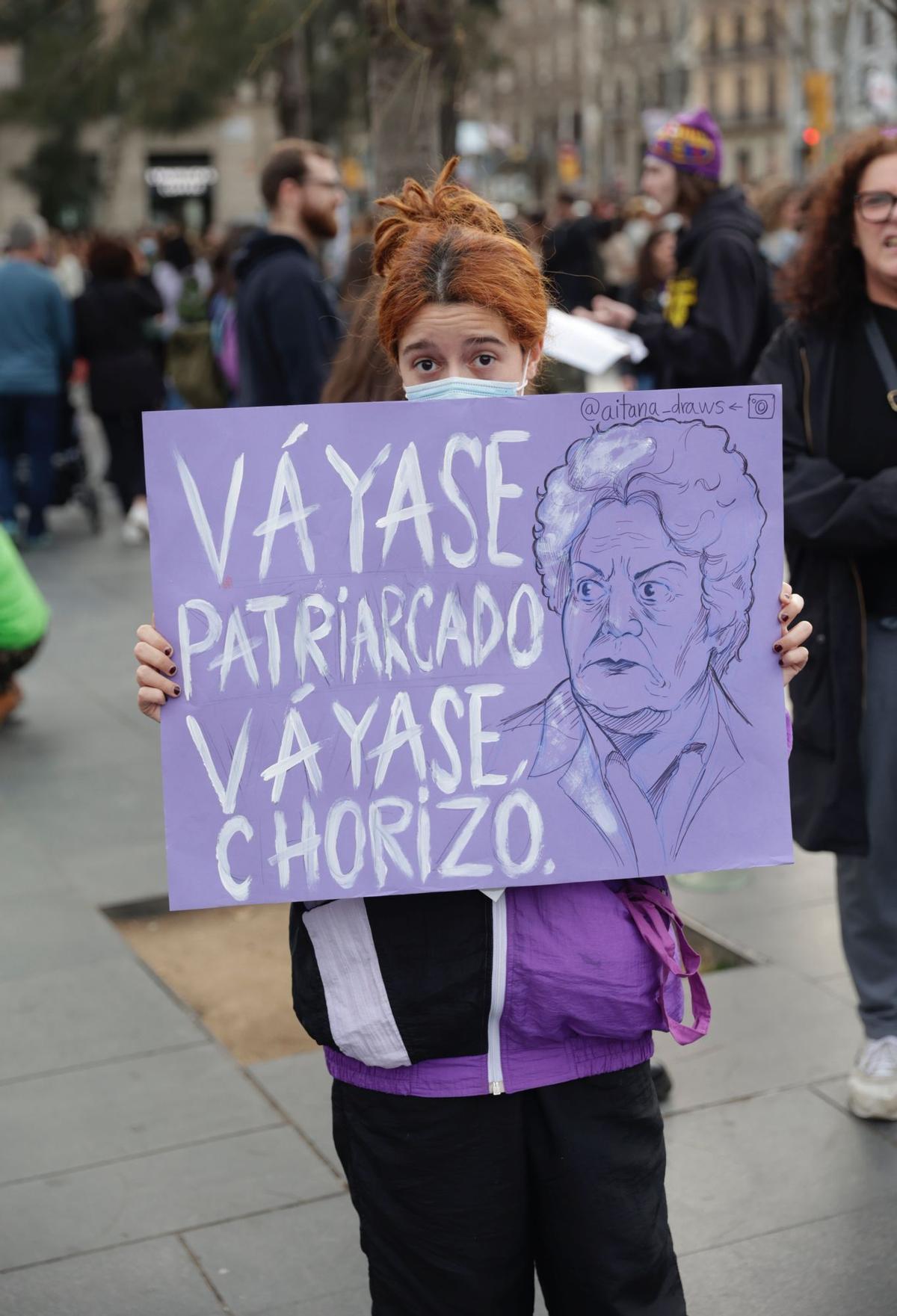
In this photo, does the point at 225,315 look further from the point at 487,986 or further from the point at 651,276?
the point at 487,986

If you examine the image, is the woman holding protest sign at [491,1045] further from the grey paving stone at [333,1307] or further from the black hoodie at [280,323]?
the black hoodie at [280,323]

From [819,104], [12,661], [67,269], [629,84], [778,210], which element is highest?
[629,84]

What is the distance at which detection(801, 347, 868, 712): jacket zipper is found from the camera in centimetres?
354

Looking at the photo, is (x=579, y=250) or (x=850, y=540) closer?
(x=850, y=540)

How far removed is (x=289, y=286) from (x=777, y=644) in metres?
3.86

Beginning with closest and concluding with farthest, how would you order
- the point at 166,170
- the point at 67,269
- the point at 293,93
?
the point at 293,93 → the point at 67,269 → the point at 166,170

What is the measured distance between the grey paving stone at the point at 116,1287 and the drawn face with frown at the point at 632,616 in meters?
1.56

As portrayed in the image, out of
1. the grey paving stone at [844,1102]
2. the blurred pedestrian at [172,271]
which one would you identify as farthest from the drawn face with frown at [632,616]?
the blurred pedestrian at [172,271]

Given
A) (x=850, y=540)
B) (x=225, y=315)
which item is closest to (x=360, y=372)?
(x=850, y=540)

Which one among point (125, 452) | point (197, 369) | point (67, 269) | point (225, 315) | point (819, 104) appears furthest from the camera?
point (819, 104)

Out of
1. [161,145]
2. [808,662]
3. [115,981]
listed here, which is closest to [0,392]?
[115,981]

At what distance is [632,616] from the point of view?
2.15 metres

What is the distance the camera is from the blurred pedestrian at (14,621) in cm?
680

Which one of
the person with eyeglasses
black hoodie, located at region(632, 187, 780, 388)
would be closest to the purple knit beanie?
black hoodie, located at region(632, 187, 780, 388)
